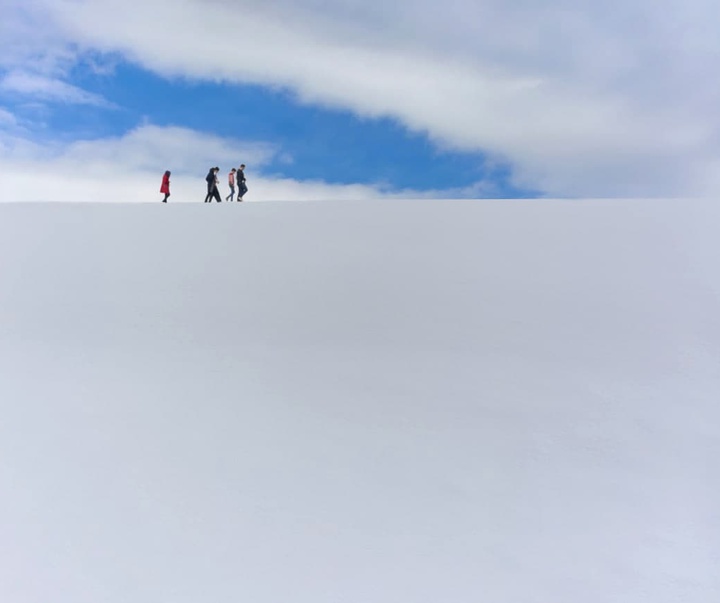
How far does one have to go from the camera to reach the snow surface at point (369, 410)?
198 inches

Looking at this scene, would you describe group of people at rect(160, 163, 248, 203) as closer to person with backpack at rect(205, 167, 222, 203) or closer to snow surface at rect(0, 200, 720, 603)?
person with backpack at rect(205, 167, 222, 203)

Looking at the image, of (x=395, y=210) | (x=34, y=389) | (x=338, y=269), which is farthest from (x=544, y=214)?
(x=34, y=389)

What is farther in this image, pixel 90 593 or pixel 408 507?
pixel 408 507

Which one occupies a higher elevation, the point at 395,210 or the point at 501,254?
the point at 395,210

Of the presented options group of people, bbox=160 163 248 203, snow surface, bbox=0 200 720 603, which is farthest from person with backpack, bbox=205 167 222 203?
snow surface, bbox=0 200 720 603

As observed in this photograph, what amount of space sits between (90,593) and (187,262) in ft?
17.6

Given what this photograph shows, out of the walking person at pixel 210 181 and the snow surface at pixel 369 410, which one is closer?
the snow surface at pixel 369 410

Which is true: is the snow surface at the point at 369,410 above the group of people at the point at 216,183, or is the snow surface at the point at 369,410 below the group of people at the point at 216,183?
below

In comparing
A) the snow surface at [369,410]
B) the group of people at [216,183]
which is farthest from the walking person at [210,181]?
the snow surface at [369,410]

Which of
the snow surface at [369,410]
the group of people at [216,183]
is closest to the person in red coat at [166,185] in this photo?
the group of people at [216,183]

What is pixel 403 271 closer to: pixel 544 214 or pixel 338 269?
pixel 338 269

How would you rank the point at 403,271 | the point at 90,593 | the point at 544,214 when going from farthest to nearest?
the point at 544,214 < the point at 403,271 < the point at 90,593

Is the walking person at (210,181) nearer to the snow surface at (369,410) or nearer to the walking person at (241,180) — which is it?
the walking person at (241,180)

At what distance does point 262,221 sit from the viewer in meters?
10.8
